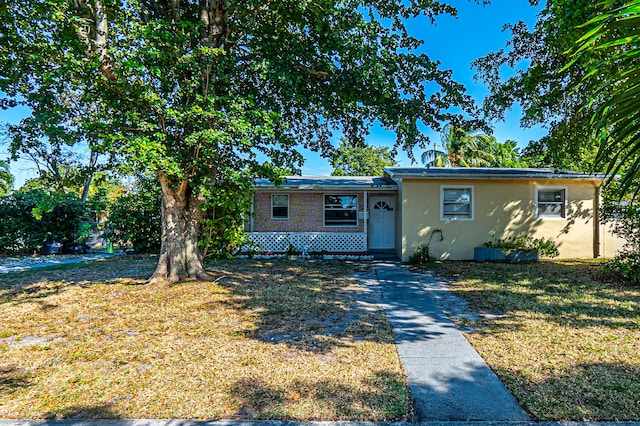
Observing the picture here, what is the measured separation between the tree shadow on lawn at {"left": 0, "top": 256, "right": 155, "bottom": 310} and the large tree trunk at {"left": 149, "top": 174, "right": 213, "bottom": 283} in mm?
913

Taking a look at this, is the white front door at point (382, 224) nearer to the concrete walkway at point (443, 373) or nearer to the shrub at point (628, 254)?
the shrub at point (628, 254)

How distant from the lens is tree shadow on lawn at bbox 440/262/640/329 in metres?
5.46

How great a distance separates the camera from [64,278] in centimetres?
873

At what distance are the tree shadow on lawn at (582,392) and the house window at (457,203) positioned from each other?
26.9 feet

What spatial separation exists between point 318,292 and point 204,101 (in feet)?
15.0

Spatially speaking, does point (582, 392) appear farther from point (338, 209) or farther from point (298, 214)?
point (298, 214)

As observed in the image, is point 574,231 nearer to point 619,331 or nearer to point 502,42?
point 502,42

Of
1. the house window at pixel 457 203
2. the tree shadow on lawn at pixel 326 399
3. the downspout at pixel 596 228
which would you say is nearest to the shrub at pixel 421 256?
the house window at pixel 457 203

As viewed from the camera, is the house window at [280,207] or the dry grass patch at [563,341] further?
the house window at [280,207]

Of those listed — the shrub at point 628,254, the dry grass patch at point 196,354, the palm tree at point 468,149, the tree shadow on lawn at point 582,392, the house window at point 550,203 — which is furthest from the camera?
the palm tree at point 468,149

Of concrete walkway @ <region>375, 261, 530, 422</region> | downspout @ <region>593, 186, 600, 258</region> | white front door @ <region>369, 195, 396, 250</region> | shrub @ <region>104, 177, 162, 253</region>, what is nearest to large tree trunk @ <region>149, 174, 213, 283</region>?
concrete walkway @ <region>375, 261, 530, 422</region>

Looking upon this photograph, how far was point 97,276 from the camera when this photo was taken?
898cm

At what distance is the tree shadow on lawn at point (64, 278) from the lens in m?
7.12

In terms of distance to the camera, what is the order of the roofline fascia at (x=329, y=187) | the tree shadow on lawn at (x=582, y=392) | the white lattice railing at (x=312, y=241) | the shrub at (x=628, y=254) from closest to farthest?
the tree shadow on lawn at (x=582, y=392) < the shrub at (x=628, y=254) < the roofline fascia at (x=329, y=187) < the white lattice railing at (x=312, y=241)
